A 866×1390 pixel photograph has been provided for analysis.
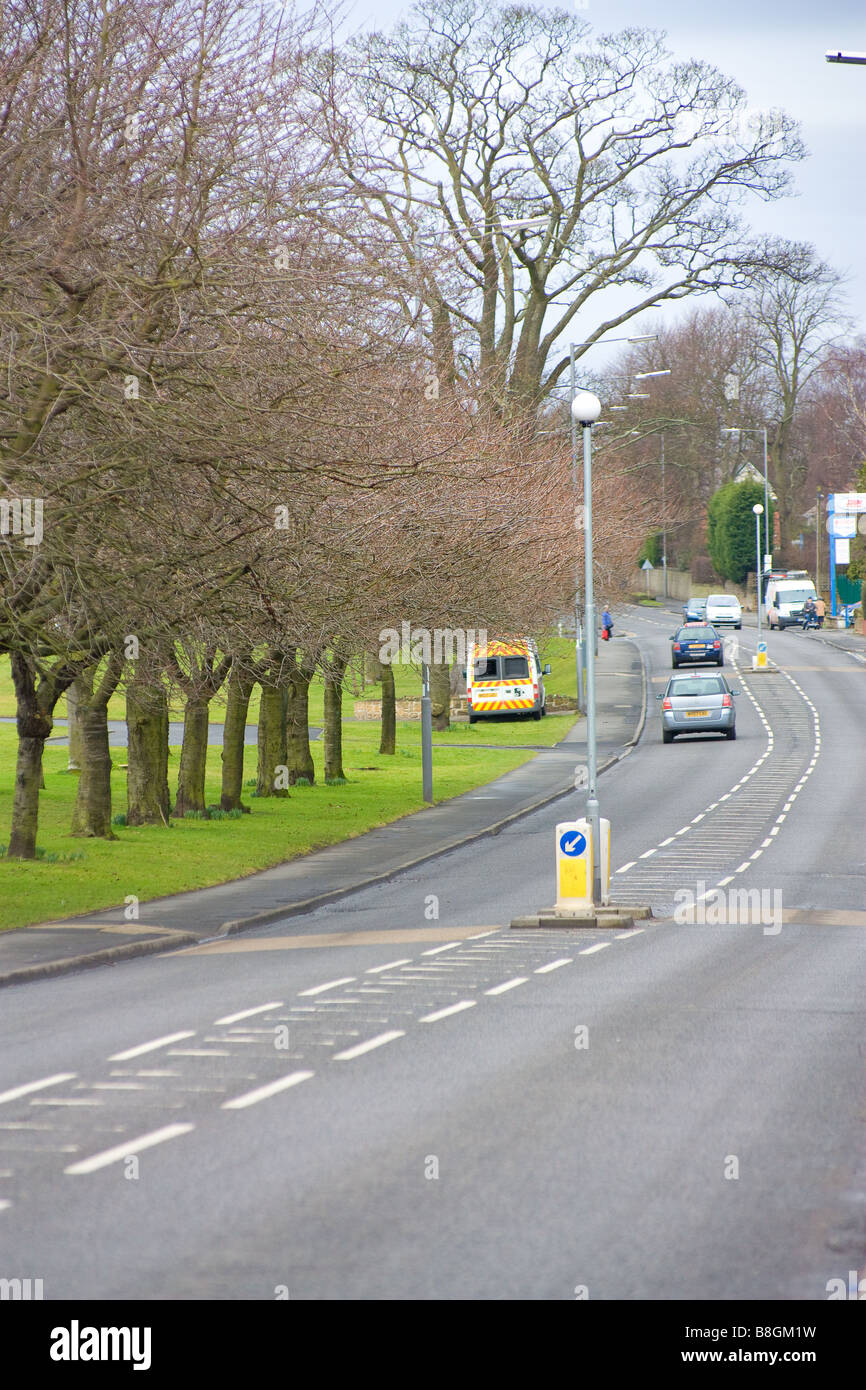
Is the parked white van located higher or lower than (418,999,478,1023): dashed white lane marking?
higher

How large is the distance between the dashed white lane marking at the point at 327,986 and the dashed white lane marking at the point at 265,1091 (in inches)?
141

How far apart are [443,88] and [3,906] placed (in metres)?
29.5

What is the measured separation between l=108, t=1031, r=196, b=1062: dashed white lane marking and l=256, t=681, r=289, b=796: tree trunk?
74.4 feet

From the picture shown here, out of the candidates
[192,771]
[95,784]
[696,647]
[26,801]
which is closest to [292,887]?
[26,801]

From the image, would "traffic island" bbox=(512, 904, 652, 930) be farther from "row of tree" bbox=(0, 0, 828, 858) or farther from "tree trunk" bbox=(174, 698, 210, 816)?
"tree trunk" bbox=(174, 698, 210, 816)

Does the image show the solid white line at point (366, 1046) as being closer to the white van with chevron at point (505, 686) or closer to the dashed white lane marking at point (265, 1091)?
the dashed white lane marking at point (265, 1091)

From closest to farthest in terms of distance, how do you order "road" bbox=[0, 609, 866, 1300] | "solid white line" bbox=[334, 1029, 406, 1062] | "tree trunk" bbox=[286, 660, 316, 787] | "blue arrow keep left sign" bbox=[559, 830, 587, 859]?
1. "road" bbox=[0, 609, 866, 1300]
2. "solid white line" bbox=[334, 1029, 406, 1062]
3. "blue arrow keep left sign" bbox=[559, 830, 587, 859]
4. "tree trunk" bbox=[286, 660, 316, 787]

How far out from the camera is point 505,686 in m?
55.9

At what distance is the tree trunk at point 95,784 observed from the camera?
27531 millimetres

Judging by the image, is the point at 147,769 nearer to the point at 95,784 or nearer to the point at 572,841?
the point at 95,784

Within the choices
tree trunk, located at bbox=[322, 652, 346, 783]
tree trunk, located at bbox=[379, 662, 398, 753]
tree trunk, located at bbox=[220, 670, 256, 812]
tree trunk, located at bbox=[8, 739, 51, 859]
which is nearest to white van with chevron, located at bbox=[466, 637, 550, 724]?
tree trunk, located at bbox=[379, 662, 398, 753]

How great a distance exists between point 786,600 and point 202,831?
211 feet

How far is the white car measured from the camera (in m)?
87.4

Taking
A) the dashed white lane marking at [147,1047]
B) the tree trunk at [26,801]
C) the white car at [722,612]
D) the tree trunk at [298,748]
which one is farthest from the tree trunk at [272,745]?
the white car at [722,612]
